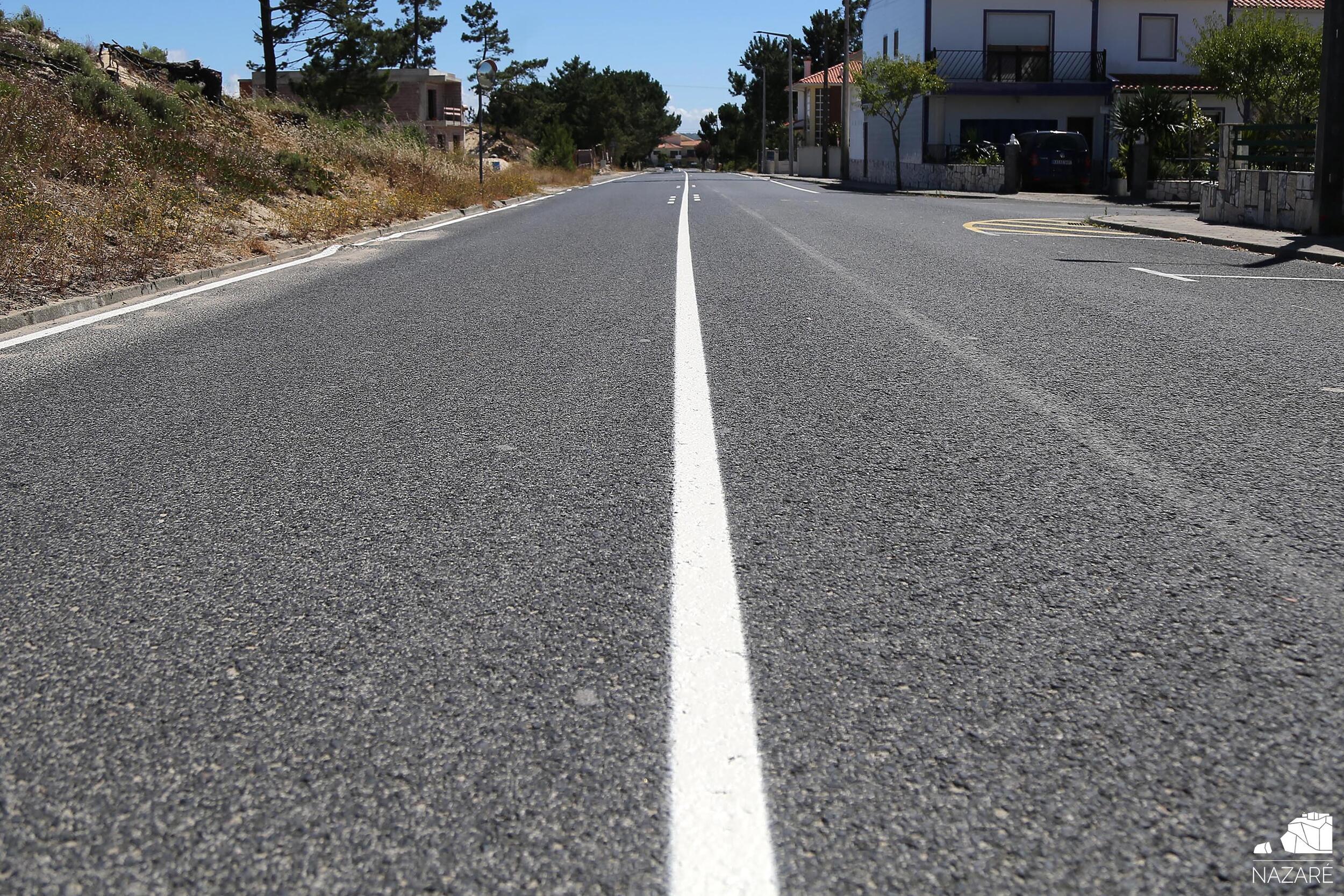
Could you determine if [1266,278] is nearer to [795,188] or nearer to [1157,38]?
[795,188]

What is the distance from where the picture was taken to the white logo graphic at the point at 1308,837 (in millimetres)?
2074

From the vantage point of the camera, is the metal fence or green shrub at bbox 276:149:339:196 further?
green shrub at bbox 276:149:339:196

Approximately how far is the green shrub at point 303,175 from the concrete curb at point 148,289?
13.4ft

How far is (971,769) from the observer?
233 cm

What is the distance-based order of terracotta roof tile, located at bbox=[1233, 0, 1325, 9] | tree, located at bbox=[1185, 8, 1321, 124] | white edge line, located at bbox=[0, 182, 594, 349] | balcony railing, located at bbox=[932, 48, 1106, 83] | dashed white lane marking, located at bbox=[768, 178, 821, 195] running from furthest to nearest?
terracotta roof tile, located at bbox=[1233, 0, 1325, 9] → balcony railing, located at bbox=[932, 48, 1106, 83] → dashed white lane marking, located at bbox=[768, 178, 821, 195] → tree, located at bbox=[1185, 8, 1321, 124] → white edge line, located at bbox=[0, 182, 594, 349]

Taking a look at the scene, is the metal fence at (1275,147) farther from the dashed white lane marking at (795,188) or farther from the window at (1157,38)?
the window at (1157,38)

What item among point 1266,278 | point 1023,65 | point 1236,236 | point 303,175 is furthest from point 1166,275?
point 1023,65

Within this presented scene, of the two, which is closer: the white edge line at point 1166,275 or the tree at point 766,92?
the white edge line at point 1166,275

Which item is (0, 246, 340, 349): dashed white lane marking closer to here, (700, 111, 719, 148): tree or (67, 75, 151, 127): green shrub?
(67, 75, 151, 127): green shrub

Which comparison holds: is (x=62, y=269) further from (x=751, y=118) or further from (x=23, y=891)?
(x=751, y=118)

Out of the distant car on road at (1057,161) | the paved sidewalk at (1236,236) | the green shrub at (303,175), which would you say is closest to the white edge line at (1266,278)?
the paved sidewalk at (1236,236)

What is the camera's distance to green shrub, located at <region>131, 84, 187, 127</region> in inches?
806

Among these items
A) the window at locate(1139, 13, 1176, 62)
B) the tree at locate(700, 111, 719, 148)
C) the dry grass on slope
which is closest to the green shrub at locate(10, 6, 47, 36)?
the dry grass on slope

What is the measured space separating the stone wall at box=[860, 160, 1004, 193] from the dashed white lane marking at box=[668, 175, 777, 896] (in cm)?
3416
